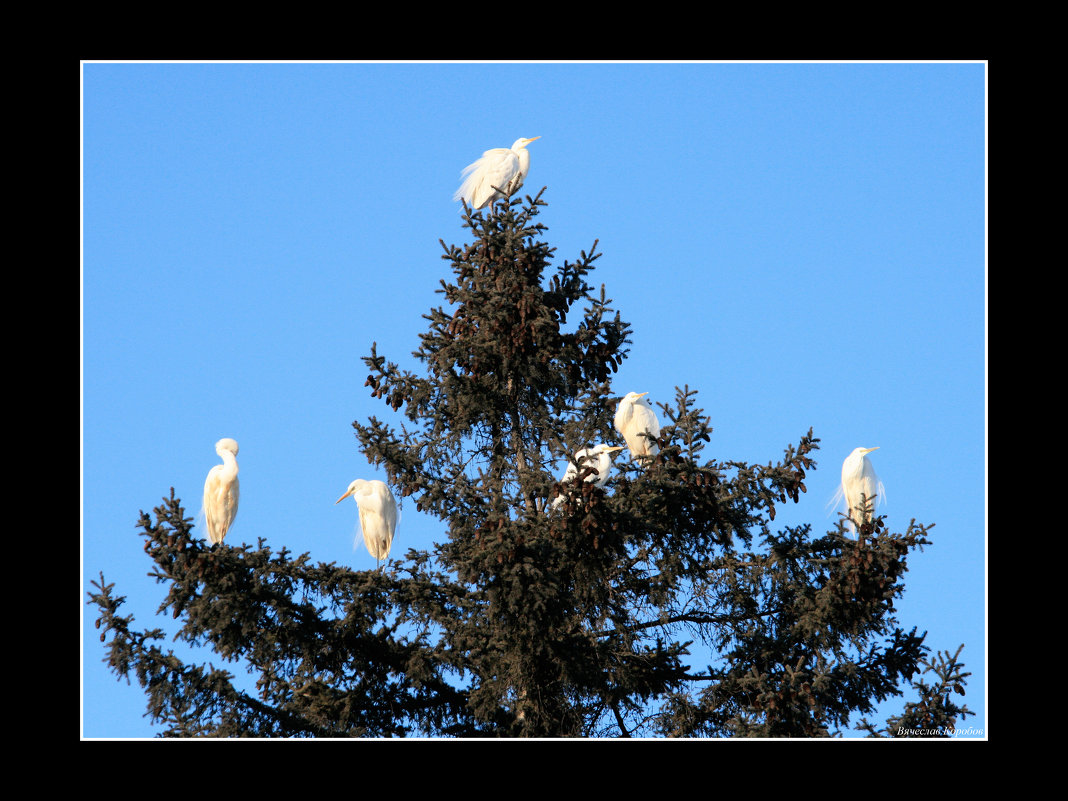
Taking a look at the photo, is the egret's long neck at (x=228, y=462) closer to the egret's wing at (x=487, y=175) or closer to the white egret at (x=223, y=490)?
the white egret at (x=223, y=490)

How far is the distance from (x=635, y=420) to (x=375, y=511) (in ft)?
11.0

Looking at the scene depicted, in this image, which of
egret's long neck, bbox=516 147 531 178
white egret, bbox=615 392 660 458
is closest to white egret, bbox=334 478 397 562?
white egret, bbox=615 392 660 458

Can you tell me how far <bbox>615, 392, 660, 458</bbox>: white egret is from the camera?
1501 centimetres

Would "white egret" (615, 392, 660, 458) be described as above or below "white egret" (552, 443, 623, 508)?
above

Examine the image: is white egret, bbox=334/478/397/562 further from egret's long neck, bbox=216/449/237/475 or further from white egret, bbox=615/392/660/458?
white egret, bbox=615/392/660/458

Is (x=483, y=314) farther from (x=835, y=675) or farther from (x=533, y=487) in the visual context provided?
(x=835, y=675)

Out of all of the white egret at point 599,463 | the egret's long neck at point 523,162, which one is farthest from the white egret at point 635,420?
the egret's long neck at point 523,162

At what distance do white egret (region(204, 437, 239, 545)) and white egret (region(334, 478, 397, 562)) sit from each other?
1.33 m

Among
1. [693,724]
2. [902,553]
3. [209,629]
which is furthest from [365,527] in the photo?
[902,553]

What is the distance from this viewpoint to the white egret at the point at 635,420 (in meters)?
15.0

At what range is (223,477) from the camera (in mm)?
15578

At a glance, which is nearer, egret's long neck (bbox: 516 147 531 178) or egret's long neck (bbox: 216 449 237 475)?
egret's long neck (bbox: 216 449 237 475)

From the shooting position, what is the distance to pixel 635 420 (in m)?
15.4

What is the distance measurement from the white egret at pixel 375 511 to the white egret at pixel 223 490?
1.33 m
